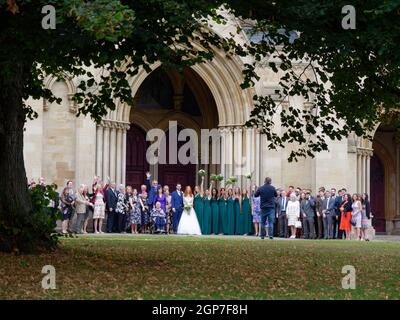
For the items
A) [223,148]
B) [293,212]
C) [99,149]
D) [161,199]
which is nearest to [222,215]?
[161,199]

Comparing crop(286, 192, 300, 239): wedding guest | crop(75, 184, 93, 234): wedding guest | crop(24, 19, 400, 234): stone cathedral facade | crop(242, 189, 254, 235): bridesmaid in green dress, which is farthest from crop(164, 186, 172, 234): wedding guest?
crop(286, 192, 300, 239): wedding guest

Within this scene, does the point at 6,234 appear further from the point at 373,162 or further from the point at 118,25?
the point at 373,162

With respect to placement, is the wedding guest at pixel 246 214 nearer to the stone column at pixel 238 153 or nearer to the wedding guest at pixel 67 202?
the stone column at pixel 238 153

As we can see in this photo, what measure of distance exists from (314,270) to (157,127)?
79.2ft

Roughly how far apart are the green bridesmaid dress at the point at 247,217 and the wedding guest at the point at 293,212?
154cm

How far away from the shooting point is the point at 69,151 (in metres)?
34.9

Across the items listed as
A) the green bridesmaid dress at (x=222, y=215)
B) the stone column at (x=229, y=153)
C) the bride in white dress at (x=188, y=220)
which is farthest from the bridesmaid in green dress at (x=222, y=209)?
the stone column at (x=229, y=153)

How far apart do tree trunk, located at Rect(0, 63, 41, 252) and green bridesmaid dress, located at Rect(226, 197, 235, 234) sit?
18219 millimetres

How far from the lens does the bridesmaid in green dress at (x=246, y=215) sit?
3625 centimetres

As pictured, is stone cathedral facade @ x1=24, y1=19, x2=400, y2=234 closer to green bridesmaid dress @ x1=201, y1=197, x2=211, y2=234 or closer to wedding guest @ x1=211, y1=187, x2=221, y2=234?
wedding guest @ x1=211, y1=187, x2=221, y2=234

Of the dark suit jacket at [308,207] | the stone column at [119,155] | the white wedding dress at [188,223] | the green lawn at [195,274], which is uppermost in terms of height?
the stone column at [119,155]

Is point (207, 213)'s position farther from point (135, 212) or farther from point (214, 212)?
point (135, 212)

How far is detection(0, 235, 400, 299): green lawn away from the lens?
13328 mm
